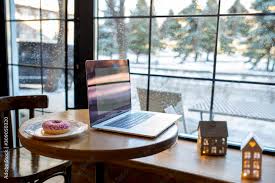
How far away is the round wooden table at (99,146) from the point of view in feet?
3.51

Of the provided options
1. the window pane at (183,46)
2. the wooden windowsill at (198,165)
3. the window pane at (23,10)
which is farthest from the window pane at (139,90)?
the window pane at (23,10)

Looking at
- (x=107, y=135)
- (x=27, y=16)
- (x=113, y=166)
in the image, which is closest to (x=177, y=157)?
(x=113, y=166)

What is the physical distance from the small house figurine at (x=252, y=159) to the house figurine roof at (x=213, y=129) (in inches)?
8.8

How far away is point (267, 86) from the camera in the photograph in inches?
68.4

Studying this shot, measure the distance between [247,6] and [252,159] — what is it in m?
0.90

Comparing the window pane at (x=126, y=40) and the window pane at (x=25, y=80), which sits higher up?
the window pane at (x=126, y=40)

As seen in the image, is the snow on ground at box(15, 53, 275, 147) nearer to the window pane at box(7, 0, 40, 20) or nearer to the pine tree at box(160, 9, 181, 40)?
the pine tree at box(160, 9, 181, 40)

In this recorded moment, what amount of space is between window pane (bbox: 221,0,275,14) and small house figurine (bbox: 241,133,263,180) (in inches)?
30.1

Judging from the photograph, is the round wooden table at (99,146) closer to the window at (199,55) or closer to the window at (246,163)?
the window at (246,163)

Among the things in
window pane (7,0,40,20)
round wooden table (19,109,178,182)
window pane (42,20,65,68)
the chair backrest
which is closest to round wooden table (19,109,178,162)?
round wooden table (19,109,178,182)

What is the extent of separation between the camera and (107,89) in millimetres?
1379

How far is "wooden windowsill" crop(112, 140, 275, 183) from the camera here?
4.86ft

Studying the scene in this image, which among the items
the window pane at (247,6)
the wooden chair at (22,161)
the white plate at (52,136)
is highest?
the window pane at (247,6)

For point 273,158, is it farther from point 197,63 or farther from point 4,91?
point 4,91
